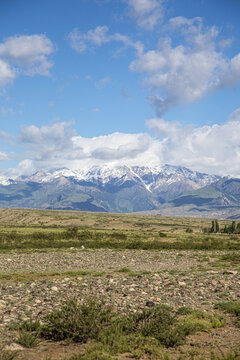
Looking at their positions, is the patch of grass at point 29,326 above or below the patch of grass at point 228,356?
below

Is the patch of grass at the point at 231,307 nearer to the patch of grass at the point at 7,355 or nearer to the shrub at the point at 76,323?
the shrub at the point at 76,323

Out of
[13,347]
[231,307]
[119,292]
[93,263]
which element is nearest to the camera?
[13,347]

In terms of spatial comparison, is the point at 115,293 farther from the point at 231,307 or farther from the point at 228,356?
the point at 228,356

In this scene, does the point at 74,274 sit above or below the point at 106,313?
below

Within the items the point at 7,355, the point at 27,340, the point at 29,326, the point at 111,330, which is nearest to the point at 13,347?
the point at 27,340

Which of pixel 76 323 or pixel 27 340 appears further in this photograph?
pixel 76 323

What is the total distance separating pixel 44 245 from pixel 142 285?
3482 cm

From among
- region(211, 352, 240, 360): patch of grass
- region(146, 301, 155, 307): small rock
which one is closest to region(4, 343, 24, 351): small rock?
region(211, 352, 240, 360): patch of grass

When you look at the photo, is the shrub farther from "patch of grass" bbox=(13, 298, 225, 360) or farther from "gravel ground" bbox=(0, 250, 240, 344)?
"gravel ground" bbox=(0, 250, 240, 344)

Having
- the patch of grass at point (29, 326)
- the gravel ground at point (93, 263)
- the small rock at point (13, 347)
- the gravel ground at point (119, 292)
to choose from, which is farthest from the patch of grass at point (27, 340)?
the gravel ground at point (93, 263)

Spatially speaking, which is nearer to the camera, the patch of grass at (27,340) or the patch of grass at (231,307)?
the patch of grass at (27,340)

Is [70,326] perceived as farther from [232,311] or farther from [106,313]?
[232,311]

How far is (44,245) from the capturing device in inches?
2037

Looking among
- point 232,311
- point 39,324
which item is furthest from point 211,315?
point 39,324
